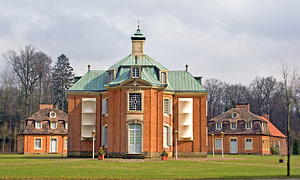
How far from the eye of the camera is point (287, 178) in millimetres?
→ 22859

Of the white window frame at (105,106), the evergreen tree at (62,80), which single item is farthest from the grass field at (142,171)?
the evergreen tree at (62,80)

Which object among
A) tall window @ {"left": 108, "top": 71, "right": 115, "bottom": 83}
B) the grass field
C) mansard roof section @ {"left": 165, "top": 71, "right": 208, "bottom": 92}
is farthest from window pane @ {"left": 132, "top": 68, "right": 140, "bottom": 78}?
the grass field

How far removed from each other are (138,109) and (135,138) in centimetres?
277

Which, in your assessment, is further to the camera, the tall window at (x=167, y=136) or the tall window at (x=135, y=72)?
the tall window at (x=167, y=136)

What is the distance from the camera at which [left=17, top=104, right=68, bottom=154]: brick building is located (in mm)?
67812

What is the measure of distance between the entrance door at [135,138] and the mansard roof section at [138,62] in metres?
7.07

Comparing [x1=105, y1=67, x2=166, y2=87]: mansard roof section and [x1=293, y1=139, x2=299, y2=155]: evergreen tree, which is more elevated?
[x1=105, y1=67, x2=166, y2=87]: mansard roof section

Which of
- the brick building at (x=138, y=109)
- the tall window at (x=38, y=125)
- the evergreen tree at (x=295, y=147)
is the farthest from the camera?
the evergreen tree at (x=295, y=147)

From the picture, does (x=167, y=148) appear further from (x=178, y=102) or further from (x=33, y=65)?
(x=33, y=65)

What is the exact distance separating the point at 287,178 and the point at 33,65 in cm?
5726

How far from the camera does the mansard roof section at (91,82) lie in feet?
164

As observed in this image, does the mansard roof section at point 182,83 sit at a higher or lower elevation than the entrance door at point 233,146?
higher

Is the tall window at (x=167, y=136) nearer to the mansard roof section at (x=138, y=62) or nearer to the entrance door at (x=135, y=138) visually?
the entrance door at (x=135, y=138)

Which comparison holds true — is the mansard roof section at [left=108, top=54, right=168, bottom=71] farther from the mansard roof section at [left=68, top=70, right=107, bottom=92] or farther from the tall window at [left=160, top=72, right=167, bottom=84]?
the mansard roof section at [left=68, top=70, right=107, bottom=92]
